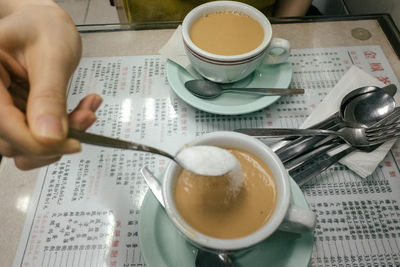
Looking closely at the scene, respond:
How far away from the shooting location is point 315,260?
0.60 m

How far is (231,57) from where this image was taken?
717mm

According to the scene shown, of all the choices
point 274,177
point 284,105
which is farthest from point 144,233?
point 284,105

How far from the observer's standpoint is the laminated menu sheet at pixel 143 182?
618mm

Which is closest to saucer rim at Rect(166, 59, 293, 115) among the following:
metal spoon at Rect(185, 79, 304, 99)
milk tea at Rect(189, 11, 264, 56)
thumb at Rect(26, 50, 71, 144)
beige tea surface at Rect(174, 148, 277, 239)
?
metal spoon at Rect(185, 79, 304, 99)

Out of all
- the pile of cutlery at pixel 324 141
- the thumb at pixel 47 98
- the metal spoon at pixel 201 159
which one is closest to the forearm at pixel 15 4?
the thumb at pixel 47 98

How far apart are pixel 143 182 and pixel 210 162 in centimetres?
27

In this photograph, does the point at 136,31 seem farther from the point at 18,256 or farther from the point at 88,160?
the point at 18,256

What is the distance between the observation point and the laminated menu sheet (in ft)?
2.03

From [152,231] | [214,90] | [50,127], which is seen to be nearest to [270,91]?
[214,90]

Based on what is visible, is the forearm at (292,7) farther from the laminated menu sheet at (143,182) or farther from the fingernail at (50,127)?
the fingernail at (50,127)

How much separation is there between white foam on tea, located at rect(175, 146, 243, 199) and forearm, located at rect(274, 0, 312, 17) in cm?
81

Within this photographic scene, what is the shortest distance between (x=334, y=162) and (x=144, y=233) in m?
0.45

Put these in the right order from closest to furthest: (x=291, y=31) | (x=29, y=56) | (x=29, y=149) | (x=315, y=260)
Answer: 1. (x=29, y=149)
2. (x=29, y=56)
3. (x=315, y=260)
4. (x=291, y=31)

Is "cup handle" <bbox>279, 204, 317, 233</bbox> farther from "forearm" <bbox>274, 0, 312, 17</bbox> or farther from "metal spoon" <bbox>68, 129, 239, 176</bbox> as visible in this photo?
"forearm" <bbox>274, 0, 312, 17</bbox>
